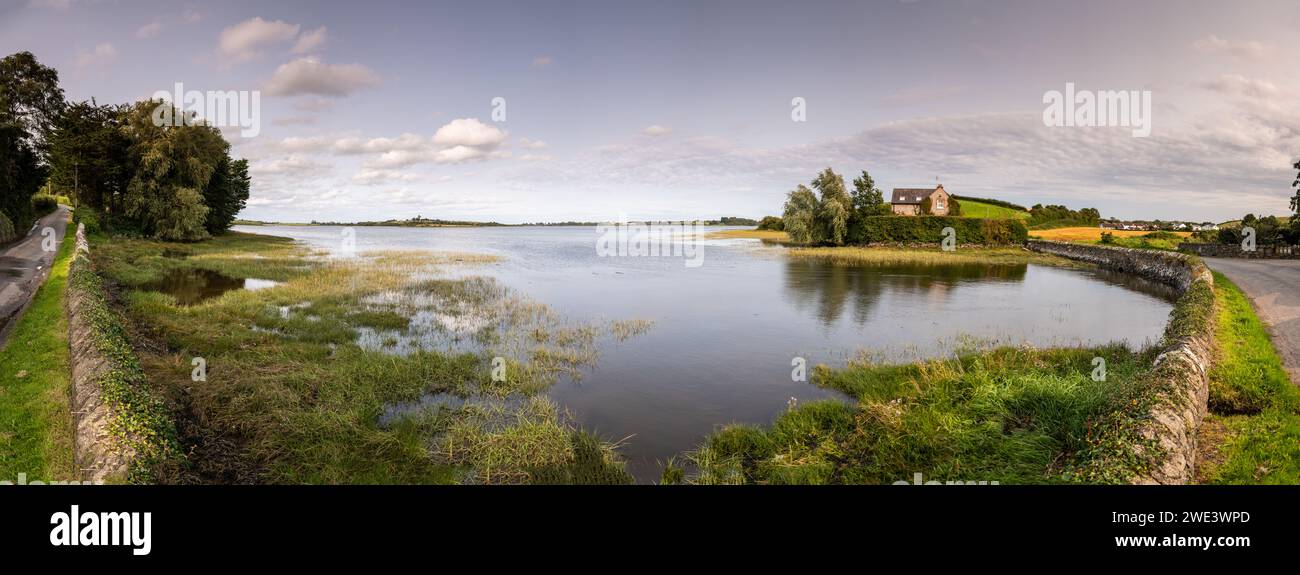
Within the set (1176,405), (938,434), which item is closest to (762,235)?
(938,434)

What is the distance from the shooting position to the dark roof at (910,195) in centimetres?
9181

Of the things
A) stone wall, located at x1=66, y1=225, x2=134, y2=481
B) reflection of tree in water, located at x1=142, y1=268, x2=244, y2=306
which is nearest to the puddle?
reflection of tree in water, located at x1=142, y1=268, x2=244, y2=306

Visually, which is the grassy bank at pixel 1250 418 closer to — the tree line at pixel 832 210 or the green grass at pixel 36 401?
the green grass at pixel 36 401

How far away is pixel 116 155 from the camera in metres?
53.1

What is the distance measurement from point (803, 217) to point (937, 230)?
15575mm

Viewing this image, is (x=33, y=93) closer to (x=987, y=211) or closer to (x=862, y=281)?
(x=862, y=281)

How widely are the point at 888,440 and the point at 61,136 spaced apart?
240 feet

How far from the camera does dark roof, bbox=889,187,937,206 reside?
301 ft

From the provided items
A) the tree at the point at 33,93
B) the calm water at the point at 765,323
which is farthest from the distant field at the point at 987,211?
the tree at the point at 33,93

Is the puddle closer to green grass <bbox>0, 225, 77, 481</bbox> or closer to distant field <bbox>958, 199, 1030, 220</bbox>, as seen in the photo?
green grass <bbox>0, 225, 77, 481</bbox>

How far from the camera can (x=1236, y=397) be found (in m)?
8.98

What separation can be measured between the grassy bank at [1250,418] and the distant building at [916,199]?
84.1 metres

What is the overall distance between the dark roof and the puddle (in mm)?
91281

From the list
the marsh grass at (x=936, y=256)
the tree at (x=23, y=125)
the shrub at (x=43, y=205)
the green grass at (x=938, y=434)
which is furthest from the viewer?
the shrub at (x=43, y=205)
